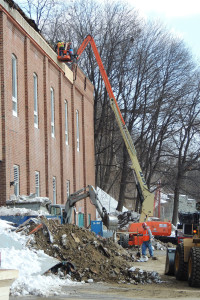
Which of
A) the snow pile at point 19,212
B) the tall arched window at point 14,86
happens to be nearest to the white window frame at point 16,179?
the tall arched window at point 14,86

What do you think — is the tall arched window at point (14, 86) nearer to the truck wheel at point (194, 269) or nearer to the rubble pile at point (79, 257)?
the rubble pile at point (79, 257)

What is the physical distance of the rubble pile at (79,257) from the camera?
54.6 ft

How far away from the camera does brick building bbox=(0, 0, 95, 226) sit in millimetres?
23516

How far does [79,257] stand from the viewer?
A: 17.6 metres

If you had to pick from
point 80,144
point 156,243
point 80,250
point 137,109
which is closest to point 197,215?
point 80,250

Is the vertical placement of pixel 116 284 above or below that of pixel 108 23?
below

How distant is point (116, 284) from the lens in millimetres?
16531

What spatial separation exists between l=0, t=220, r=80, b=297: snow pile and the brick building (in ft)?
22.8

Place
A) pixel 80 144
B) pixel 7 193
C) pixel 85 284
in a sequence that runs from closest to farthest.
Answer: pixel 85 284, pixel 7 193, pixel 80 144

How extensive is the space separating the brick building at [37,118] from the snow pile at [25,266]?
6.96 meters

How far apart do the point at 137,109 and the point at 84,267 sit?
34416 mm

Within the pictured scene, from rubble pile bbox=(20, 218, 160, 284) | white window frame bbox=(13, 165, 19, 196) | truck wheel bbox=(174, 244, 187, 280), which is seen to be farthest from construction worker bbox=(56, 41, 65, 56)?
truck wheel bbox=(174, 244, 187, 280)

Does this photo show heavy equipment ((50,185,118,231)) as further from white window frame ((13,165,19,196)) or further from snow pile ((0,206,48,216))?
snow pile ((0,206,48,216))

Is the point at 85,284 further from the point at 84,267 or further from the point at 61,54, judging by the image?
the point at 61,54
